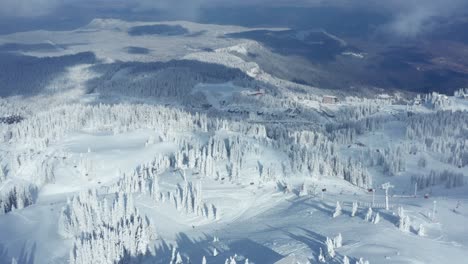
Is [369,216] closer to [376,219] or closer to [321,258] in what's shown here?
[376,219]

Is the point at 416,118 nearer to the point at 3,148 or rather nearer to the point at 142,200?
the point at 142,200

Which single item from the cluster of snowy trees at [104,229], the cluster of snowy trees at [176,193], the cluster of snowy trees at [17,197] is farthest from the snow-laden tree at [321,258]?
the cluster of snowy trees at [17,197]

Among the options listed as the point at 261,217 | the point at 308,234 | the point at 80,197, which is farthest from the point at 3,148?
the point at 308,234

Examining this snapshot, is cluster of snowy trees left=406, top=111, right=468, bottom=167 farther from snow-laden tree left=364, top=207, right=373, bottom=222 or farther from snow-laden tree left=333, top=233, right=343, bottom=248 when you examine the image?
snow-laden tree left=333, top=233, right=343, bottom=248

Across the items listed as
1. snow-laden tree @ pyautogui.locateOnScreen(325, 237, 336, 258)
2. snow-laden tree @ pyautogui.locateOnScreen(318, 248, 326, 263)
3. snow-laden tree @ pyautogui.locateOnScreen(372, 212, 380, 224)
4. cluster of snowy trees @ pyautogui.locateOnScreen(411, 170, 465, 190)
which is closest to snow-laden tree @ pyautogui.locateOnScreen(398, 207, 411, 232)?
snow-laden tree @ pyautogui.locateOnScreen(372, 212, 380, 224)

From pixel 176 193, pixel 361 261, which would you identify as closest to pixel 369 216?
pixel 361 261

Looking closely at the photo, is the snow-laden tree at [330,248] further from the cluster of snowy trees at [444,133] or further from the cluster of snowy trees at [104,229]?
the cluster of snowy trees at [444,133]
